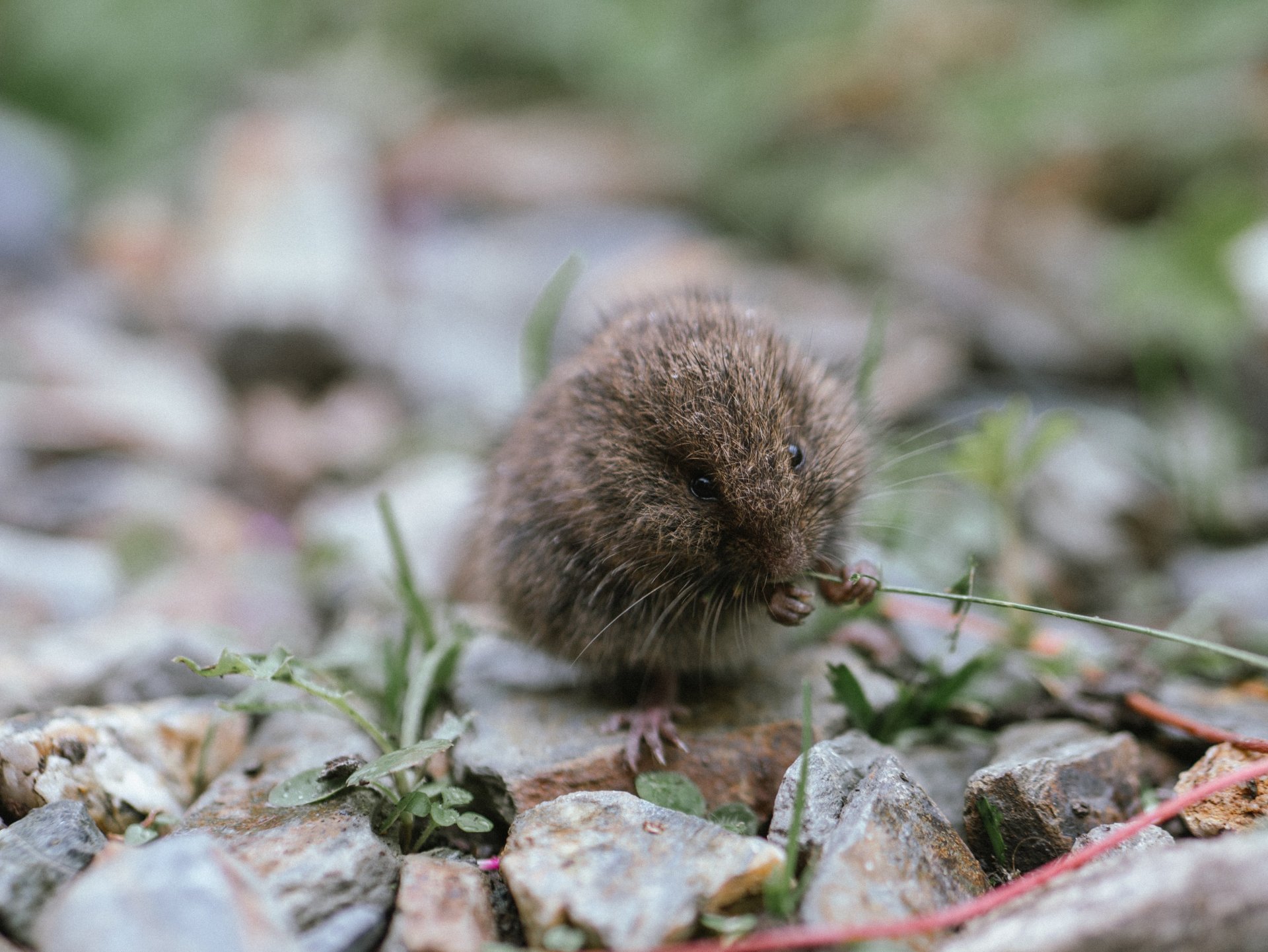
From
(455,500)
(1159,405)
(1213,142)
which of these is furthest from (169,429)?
(1213,142)

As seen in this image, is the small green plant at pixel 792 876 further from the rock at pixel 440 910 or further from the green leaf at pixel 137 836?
the green leaf at pixel 137 836

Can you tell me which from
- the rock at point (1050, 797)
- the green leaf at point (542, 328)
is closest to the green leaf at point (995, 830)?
the rock at point (1050, 797)

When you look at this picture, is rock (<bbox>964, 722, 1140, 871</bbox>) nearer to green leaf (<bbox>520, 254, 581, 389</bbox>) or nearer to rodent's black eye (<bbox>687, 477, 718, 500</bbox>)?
rodent's black eye (<bbox>687, 477, 718, 500</bbox>)

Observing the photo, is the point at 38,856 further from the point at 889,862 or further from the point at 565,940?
the point at 889,862

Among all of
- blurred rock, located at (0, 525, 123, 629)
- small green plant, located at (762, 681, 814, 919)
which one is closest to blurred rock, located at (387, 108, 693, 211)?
blurred rock, located at (0, 525, 123, 629)

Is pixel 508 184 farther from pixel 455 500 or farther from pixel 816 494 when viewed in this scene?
pixel 816 494
